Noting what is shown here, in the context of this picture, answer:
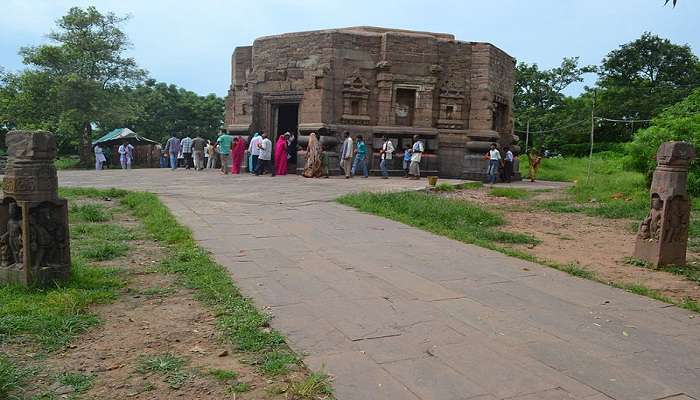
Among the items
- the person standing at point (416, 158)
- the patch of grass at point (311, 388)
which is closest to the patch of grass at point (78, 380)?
the patch of grass at point (311, 388)

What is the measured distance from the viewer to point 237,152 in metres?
17.1

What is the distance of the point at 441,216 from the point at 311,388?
6.20 meters

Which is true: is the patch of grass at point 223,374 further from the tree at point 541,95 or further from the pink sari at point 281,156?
the tree at point 541,95

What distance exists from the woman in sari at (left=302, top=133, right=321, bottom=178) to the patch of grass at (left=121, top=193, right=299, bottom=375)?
855 centimetres

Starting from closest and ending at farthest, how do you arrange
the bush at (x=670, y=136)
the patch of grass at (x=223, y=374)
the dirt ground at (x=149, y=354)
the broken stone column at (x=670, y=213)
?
the dirt ground at (x=149, y=354)
the patch of grass at (x=223, y=374)
the broken stone column at (x=670, y=213)
the bush at (x=670, y=136)

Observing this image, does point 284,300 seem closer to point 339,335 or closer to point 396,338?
point 339,335

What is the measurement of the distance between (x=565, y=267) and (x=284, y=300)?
311 cm

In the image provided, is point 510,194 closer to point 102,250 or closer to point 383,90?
point 383,90

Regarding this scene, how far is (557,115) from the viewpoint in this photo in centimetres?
3703

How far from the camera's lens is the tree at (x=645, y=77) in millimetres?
32562

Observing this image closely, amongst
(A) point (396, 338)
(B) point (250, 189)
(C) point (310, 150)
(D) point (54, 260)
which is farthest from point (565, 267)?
(C) point (310, 150)

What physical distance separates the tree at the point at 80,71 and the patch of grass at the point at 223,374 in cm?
2799

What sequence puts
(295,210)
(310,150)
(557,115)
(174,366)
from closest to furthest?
(174,366), (295,210), (310,150), (557,115)

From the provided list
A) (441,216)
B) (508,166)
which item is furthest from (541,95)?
(441,216)
